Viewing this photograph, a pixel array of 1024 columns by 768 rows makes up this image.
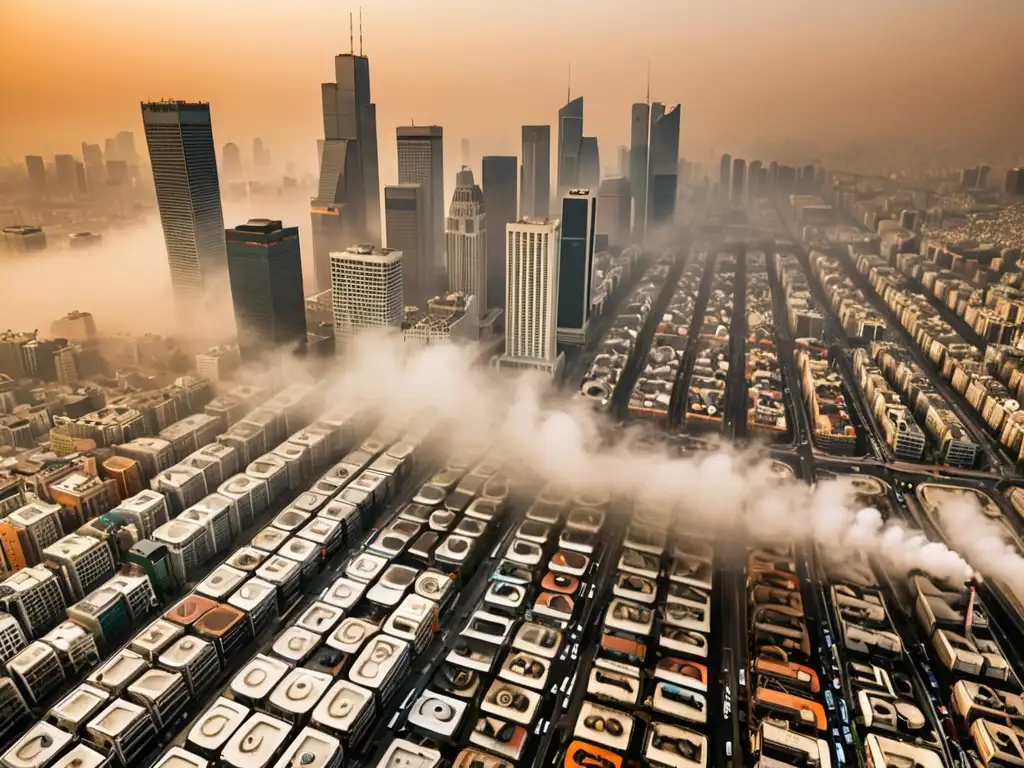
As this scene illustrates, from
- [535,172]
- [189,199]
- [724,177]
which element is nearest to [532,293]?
[189,199]

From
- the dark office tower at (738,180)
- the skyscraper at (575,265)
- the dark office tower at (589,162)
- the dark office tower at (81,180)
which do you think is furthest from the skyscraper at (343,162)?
the dark office tower at (738,180)

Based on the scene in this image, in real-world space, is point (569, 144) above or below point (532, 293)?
above

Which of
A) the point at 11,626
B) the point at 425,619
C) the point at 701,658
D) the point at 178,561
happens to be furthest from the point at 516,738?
the point at 11,626

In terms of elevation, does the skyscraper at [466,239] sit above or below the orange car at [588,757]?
above

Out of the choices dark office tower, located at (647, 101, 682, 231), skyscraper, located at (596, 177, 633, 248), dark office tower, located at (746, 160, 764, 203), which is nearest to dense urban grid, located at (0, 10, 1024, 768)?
skyscraper, located at (596, 177, 633, 248)

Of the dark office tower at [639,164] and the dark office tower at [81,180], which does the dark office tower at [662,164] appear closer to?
the dark office tower at [639,164]

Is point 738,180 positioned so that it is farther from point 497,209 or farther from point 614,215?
point 497,209
